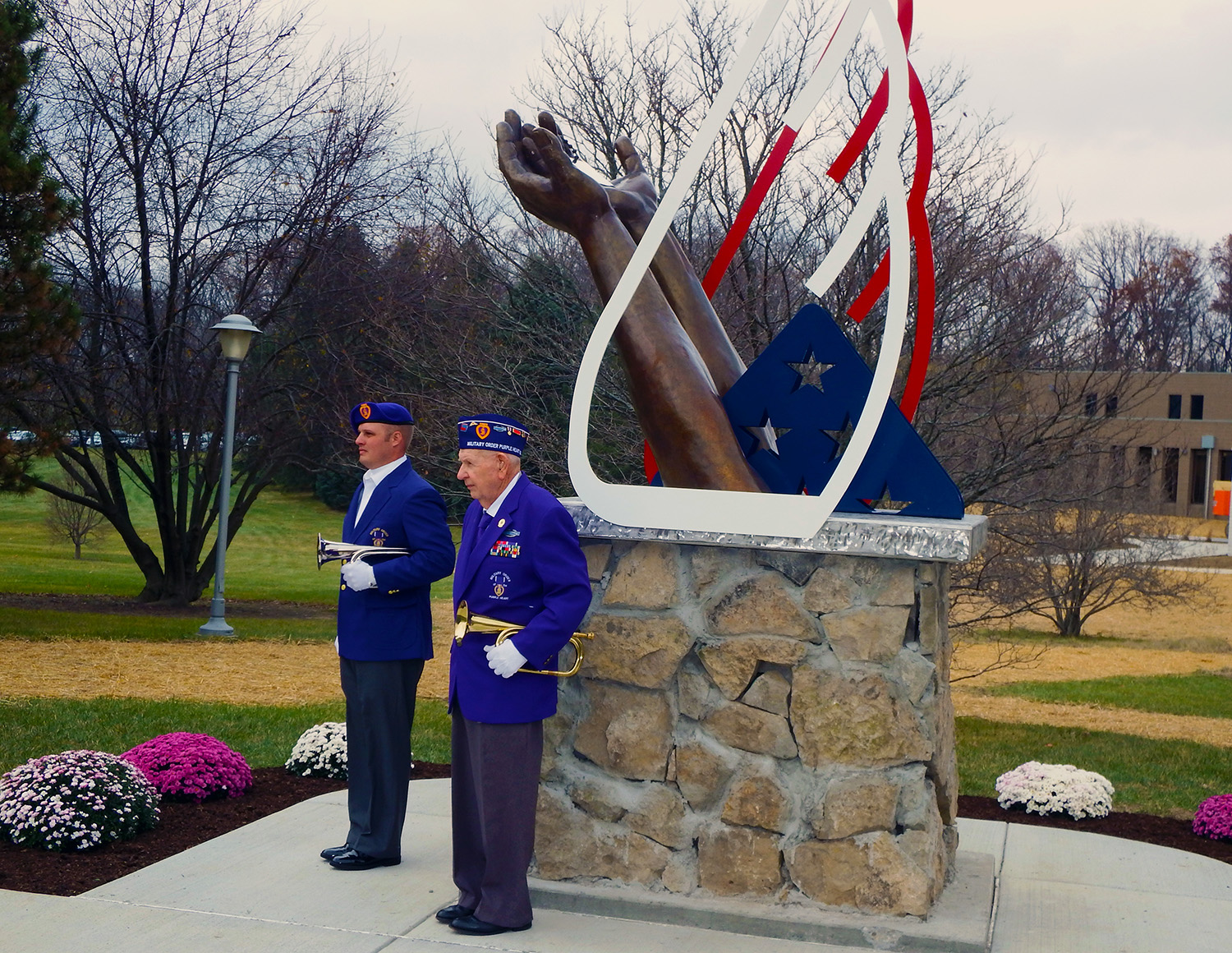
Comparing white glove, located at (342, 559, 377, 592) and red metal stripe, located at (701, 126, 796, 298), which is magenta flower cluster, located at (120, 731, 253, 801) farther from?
Result: red metal stripe, located at (701, 126, 796, 298)

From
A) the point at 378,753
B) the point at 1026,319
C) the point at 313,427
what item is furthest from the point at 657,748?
the point at 313,427

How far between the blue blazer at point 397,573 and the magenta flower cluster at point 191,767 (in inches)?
62.2

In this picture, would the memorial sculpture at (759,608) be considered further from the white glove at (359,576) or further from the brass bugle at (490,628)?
the white glove at (359,576)

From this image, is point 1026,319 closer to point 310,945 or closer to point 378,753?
point 378,753

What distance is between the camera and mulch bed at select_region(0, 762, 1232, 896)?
4676mm

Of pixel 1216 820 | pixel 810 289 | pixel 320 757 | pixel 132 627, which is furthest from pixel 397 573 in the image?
pixel 132 627

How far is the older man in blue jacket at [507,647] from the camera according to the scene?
4.09 m

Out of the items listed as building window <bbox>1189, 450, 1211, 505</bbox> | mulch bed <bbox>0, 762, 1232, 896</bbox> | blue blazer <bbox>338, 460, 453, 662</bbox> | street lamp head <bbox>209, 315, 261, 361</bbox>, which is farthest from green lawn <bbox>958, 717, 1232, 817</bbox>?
building window <bbox>1189, 450, 1211, 505</bbox>

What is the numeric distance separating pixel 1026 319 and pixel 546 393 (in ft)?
13.0

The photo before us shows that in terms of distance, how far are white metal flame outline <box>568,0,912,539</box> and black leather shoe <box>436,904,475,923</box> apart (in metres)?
1.40

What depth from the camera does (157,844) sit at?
202 inches

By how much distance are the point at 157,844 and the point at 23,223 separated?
8.06 metres

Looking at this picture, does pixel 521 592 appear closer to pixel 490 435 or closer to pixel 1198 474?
pixel 490 435

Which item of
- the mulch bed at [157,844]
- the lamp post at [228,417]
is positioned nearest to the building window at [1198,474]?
the lamp post at [228,417]
